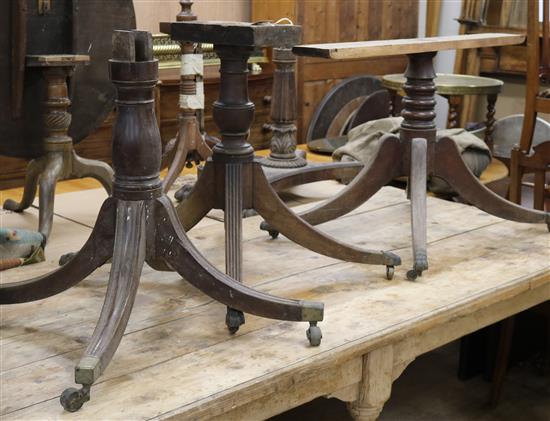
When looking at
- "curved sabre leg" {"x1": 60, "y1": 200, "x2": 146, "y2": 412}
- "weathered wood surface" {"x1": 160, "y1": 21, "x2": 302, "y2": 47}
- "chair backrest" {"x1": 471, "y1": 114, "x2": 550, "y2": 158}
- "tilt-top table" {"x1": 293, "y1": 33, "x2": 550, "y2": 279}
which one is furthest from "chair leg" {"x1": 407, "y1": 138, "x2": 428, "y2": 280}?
"chair backrest" {"x1": 471, "y1": 114, "x2": 550, "y2": 158}

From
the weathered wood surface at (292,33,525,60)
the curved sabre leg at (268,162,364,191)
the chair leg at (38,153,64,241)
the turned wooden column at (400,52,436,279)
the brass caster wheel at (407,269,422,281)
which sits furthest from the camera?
the curved sabre leg at (268,162,364,191)

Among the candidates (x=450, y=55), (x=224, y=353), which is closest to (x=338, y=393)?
(x=224, y=353)

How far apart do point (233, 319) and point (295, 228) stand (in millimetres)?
298

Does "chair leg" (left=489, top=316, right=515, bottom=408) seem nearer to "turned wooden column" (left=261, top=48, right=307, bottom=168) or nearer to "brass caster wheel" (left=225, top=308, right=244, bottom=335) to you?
"turned wooden column" (left=261, top=48, right=307, bottom=168)

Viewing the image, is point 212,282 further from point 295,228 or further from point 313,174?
point 313,174

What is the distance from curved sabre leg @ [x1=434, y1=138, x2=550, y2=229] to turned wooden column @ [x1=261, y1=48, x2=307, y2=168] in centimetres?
79

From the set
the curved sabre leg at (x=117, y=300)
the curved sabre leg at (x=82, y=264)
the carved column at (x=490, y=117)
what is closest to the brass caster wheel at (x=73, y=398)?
the curved sabre leg at (x=117, y=300)

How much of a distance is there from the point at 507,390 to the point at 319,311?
4.84 ft

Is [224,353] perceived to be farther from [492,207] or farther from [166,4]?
[166,4]

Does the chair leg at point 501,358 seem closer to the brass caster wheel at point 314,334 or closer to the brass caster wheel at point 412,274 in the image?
A: the brass caster wheel at point 412,274

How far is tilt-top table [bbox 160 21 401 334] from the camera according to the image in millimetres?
1775

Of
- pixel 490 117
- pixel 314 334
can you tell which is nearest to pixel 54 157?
pixel 314 334

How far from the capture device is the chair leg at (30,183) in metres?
2.48

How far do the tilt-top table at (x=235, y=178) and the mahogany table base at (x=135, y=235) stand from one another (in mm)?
194
